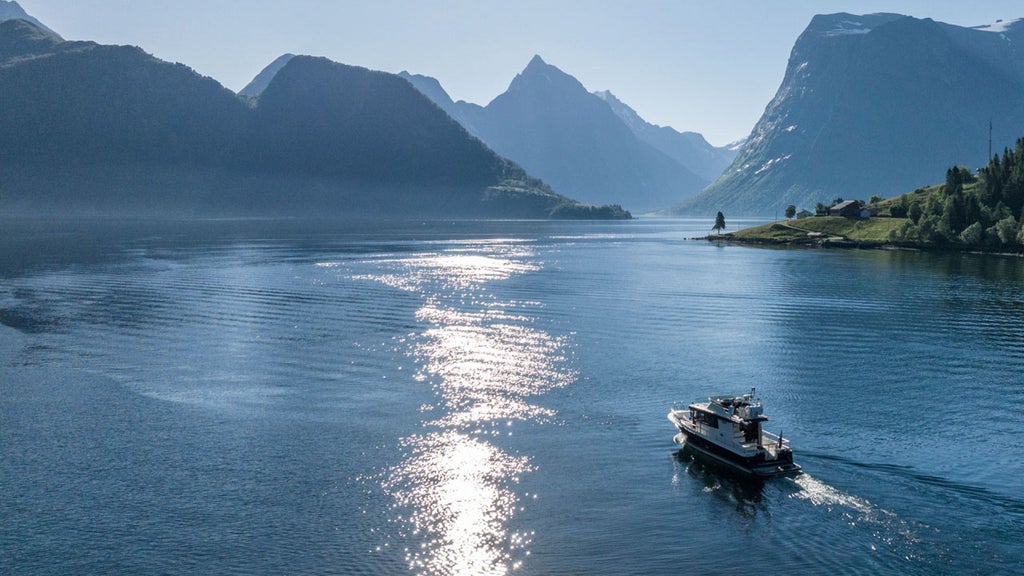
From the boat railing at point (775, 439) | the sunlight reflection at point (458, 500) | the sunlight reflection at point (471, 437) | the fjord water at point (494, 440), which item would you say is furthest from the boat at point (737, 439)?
the sunlight reflection at point (458, 500)

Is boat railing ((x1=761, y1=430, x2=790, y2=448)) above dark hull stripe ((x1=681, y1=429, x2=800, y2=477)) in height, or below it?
above

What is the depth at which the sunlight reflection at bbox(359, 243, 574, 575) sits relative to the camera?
141 ft

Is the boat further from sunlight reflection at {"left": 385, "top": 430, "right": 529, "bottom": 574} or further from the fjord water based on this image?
sunlight reflection at {"left": 385, "top": 430, "right": 529, "bottom": 574}

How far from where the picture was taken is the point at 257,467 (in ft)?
179

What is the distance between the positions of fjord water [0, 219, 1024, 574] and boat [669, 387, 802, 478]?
4.56 feet

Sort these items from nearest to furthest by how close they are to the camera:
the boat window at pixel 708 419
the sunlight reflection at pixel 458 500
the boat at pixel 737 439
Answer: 1. the sunlight reflection at pixel 458 500
2. the boat at pixel 737 439
3. the boat window at pixel 708 419

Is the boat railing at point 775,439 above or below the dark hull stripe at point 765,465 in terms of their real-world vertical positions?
above

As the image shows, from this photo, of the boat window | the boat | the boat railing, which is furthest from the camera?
the boat window

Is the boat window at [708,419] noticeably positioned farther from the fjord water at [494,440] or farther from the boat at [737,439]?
the fjord water at [494,440]

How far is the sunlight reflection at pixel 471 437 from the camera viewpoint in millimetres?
43125

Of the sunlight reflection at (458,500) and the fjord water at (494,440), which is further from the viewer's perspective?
the fjord water at (494,440)

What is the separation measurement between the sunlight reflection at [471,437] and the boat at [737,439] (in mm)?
13702

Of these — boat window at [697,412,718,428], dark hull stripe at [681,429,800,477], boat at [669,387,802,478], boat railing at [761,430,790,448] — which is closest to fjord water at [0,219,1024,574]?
dark hull stripe at [681,429,800,477]

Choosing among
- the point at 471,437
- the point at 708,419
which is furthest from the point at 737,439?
the point at 471,437
